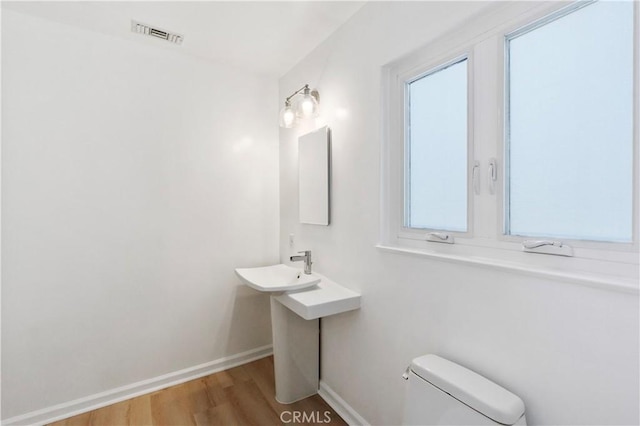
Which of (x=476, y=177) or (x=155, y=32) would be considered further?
(x=155, y=32)

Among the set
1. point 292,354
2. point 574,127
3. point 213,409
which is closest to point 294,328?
point 292,354

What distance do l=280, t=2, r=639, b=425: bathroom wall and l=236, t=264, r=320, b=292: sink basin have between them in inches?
7.0

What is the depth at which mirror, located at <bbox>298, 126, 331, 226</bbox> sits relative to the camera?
1994 mm

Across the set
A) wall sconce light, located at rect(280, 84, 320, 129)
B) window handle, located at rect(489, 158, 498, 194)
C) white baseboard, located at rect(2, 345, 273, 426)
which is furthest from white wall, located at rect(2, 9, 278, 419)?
window handle, located at rect(489, 158, 498, 194)

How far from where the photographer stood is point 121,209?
6.72ft

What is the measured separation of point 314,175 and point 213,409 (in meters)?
1.69

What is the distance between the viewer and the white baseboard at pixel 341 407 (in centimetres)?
176

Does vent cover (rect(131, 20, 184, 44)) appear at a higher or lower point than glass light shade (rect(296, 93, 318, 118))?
higher

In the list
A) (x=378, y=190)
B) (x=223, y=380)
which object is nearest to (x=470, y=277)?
(x=378, y=190)

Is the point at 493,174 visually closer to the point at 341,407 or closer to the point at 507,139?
the point at 507,139

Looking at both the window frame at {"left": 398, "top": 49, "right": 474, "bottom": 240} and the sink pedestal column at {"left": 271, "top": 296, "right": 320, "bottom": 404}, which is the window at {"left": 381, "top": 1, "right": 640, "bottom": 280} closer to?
the window frame at {"left": 398, "top": 49, "right": 474, "bottom": 240}

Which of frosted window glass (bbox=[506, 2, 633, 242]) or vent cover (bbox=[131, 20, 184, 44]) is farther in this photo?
vent cover (bbox=[131, 20, 184, 44])

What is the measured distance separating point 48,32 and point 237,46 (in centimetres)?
111

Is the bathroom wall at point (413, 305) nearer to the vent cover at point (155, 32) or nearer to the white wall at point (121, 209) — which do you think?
the white wall at point (121, 209)
